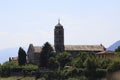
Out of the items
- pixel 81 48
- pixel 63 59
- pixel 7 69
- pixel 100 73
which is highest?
pixel 81 48

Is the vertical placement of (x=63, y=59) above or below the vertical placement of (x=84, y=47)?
below

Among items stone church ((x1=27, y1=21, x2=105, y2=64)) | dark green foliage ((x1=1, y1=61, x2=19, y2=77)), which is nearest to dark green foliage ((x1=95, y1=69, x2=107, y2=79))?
dark green foliage ((x1=1, y1=61, x2=19, y2=77))

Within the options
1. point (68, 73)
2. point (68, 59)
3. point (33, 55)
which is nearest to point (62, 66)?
point (68, 59)

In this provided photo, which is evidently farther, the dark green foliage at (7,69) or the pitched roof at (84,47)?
the pitched roof at (84,47)

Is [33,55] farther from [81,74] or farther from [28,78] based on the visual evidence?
[81,74]

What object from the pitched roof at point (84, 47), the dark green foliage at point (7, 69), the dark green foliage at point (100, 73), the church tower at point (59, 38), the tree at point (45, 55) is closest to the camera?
the dark green foliage at point (100, 73)

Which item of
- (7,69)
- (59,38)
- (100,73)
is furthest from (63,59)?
(100,73)

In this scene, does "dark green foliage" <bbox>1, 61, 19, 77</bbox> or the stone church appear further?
the stone church

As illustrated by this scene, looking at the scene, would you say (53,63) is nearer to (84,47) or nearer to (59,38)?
(59,38)

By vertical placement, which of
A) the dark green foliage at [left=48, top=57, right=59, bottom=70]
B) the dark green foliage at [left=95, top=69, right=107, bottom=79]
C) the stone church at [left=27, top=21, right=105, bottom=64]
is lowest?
the dark green foliage at [left=95, top=69, right=107, bottom=79]

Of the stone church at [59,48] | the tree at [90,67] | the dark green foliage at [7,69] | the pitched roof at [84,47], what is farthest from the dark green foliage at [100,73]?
the pitched roof at [84,47]

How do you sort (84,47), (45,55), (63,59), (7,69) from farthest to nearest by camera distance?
1. (84,47)
2. (7,69)
3. (45,55)
4. (63,59)

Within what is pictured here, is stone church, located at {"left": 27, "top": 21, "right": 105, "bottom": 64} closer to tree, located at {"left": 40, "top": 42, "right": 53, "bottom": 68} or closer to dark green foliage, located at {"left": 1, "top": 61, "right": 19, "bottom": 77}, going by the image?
dark green foliage, located at {"left": 1, "top": 61, "right": 19, "bottom": 77}

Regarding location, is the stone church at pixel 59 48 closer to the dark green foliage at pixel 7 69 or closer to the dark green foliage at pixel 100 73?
the dark green foliage at pixel 7 69
